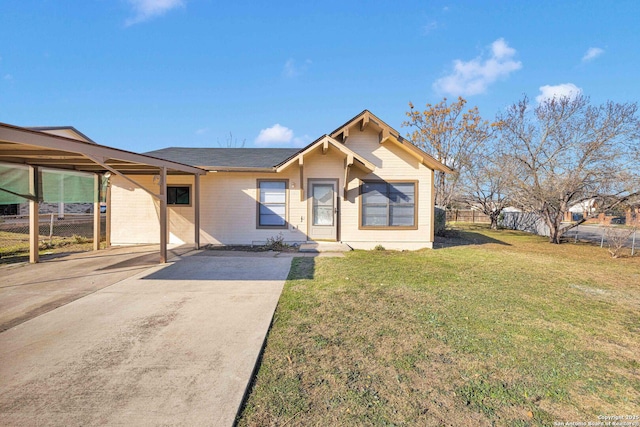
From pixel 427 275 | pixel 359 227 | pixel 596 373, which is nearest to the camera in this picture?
pixel 596 373

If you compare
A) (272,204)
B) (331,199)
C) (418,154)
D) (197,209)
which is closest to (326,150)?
(331,199)

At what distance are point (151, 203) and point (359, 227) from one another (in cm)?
750

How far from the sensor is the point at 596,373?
2.82 meters

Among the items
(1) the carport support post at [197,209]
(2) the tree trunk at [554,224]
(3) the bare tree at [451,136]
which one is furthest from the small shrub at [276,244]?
(3) the bare tree at [451,136]

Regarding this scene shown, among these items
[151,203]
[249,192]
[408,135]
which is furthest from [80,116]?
[408,135]

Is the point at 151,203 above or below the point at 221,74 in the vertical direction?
below

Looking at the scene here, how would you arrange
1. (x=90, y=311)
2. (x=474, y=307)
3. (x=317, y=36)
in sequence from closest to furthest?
1. (x=90, y=311)
2. (x=474, y=307)
3. (x=317, y=36)

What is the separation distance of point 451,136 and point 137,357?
24961 mm

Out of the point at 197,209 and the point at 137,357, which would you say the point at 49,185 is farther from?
the point at 137,357

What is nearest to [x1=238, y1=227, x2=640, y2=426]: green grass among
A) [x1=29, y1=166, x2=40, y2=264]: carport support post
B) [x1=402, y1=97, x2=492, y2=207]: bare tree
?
[x1=29, y1=166, x2=40, y2=264]: carport support post

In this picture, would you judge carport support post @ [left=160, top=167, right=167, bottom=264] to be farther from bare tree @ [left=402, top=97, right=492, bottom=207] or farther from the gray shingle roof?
bare tree @ [left=402, top=97, right=492, bottom=207]

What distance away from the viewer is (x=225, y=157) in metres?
11.8

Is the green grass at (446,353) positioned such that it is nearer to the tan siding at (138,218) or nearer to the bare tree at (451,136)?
the tan siding at (138,218)

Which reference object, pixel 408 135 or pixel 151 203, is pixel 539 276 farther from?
pixel 408 135
